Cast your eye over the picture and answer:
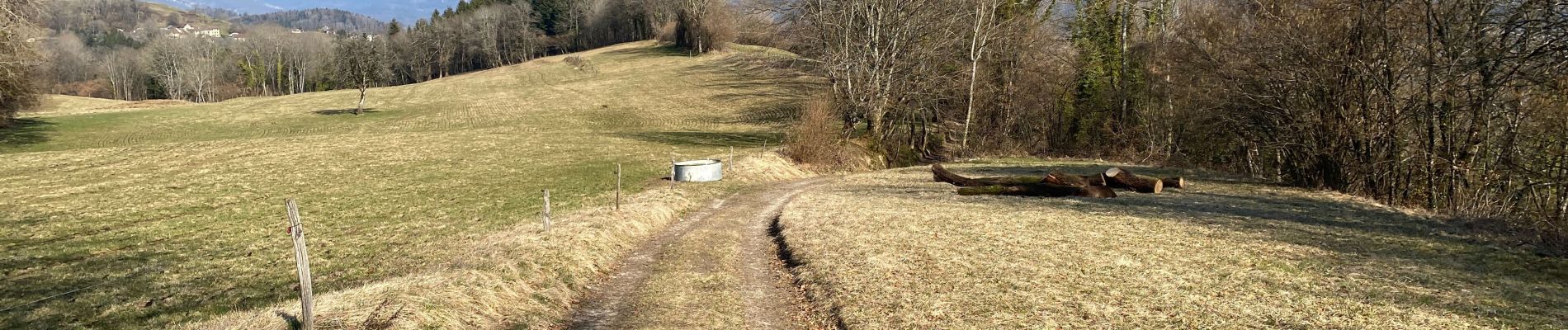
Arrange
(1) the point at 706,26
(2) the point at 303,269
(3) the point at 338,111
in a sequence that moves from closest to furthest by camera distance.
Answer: (2) the point at 303,269 → (3) the point at 338,111 → (1) the point at 706,26

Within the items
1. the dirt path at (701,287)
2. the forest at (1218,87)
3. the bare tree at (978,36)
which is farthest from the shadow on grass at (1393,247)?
the bare tree at (978,36)

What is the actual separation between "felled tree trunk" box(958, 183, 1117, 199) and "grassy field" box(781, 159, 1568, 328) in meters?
2.18

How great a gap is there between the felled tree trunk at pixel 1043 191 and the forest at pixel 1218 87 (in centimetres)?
668

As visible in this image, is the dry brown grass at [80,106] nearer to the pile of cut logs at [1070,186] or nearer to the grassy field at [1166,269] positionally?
the pile of cut logs at [1070,186]

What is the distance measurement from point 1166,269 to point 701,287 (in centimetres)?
726

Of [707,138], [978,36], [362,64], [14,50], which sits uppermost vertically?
[362,64]

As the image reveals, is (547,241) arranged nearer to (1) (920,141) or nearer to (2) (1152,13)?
(1) (920,141)

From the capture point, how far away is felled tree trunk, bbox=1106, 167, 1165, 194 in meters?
22.1

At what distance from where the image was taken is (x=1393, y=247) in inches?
509

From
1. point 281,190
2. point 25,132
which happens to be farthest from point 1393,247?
point 25,132

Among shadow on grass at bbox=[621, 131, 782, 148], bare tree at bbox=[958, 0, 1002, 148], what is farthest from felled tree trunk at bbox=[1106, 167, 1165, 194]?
shadow on grass at bbox=[621, 131, 782, 148]

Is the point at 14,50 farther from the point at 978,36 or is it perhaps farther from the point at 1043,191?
the point at 978,36

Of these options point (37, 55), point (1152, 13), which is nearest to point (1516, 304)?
point (1152, 13)

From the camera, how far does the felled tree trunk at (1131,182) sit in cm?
2206
